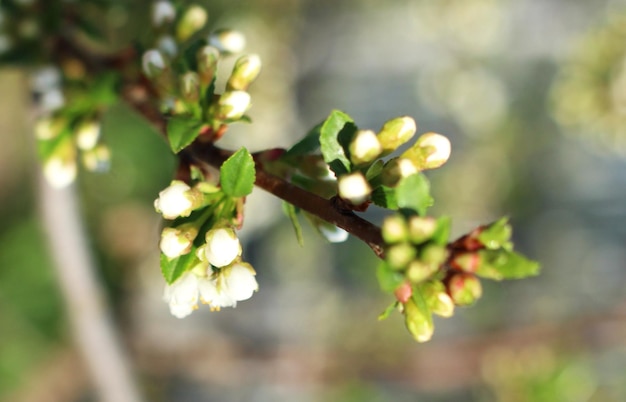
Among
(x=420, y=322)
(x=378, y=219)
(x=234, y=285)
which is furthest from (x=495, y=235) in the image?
(x=378, y=219)

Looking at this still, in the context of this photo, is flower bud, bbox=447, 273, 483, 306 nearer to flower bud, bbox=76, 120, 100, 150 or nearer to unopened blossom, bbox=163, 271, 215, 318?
unopened blossom, bbox=163, 271, 215, 318

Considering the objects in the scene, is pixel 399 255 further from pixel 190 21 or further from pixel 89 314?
pixel 89 314

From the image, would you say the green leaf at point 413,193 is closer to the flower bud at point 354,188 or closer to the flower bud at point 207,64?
the flower bud at point 354,188

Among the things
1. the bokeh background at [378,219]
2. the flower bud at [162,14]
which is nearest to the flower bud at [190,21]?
the flower bud at [162,14]

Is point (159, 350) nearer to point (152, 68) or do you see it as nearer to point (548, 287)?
point (548, 287)

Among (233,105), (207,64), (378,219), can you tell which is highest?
(378,219)
